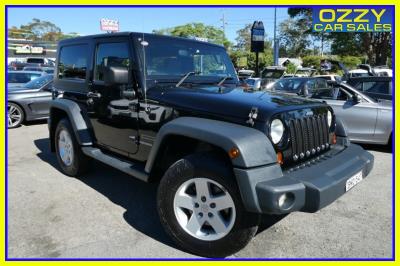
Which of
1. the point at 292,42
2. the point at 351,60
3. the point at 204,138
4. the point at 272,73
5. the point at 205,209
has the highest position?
the point at 292,42

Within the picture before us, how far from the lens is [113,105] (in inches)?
161

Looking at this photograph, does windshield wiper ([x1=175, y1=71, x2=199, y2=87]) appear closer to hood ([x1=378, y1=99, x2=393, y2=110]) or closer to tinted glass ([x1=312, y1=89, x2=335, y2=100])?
tinted glass ([x1=312, y1=89, x2=335, y2=100])

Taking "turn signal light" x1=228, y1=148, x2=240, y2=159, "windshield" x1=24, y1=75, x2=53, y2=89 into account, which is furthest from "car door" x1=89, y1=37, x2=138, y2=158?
"windshield" x1=24, y1=75, x2=53, y2=89

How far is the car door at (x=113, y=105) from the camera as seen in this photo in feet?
12.7

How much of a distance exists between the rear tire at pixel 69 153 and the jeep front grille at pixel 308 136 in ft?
10.1

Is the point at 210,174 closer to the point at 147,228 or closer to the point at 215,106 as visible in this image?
the point at 215,106

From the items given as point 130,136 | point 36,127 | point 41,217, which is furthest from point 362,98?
point 36,127

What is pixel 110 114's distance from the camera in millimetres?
4184

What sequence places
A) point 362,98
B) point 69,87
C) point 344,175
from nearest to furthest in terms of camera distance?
point 344,175, point 69,87, point 362,98

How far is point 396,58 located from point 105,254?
23.1ft

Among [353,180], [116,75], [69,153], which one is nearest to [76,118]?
[69,153]

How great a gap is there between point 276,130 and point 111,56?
2272mm

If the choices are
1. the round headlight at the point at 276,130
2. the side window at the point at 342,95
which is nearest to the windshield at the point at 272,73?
the side window at the point at 342,95

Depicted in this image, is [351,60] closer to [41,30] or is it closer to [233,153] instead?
[233,153]
